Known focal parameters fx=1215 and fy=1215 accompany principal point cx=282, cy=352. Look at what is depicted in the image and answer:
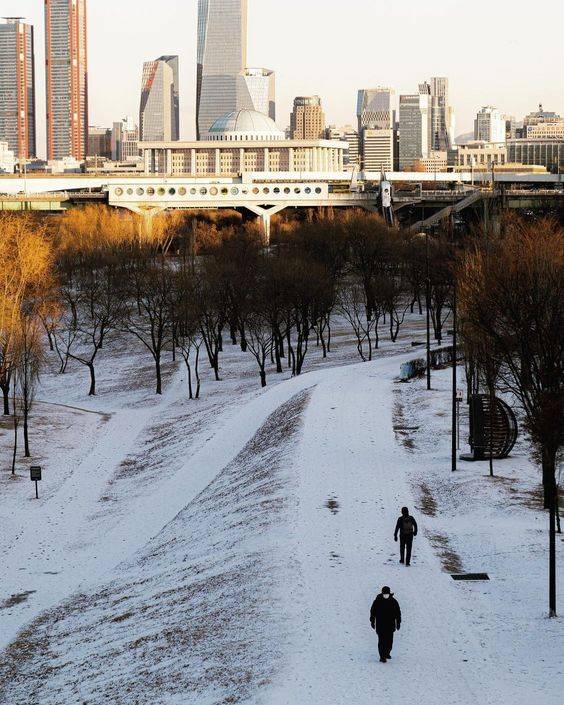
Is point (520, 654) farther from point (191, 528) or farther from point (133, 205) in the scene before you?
point (133, 205)

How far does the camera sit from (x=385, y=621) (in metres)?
22.4

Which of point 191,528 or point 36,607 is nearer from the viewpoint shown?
point 36,607

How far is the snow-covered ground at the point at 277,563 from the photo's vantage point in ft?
75.3

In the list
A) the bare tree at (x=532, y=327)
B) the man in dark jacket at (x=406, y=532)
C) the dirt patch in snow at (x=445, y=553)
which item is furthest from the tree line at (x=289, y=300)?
the man in dark jacket at (x=406, y=532)

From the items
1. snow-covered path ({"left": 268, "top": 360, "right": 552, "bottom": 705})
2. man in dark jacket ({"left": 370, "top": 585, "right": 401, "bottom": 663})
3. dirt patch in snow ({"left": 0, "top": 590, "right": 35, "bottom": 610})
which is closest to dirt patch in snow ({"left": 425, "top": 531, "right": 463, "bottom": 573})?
snow-covered path ({"left": 268, "top": 360, "right": 552, "bottom": 705})

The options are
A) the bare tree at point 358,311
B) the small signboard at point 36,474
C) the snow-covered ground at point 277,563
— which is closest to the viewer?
the snow-covered ground at point 277,563

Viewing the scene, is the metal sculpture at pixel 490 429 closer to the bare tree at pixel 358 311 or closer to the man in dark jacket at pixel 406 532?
the man in dark jacket at pixel 406 532

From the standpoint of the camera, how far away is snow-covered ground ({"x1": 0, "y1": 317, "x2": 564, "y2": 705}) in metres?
23.0

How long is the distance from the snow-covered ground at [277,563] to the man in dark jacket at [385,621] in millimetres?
353

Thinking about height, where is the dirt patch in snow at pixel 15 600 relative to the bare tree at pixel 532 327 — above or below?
below

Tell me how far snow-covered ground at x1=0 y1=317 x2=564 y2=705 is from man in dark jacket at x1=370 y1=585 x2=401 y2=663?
0.35 m

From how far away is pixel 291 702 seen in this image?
20938 millimetres

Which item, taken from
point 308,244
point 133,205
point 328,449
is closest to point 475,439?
point 328,449

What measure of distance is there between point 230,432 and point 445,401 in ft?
30.8
